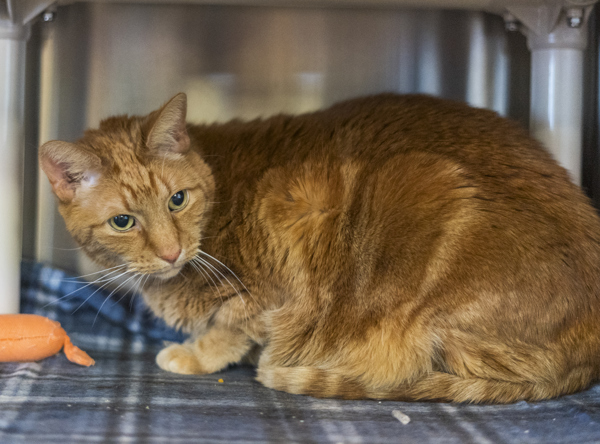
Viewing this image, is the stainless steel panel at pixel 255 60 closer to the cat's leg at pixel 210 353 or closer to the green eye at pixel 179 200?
the green eye at pixel 179 200

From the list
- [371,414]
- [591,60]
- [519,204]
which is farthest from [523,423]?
[591,60]

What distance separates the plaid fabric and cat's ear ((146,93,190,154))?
692 mm

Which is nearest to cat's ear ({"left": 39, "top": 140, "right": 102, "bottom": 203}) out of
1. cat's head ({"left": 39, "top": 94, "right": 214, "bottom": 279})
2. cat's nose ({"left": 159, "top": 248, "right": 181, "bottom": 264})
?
cat's head ({"left": 39, "top": 94, "right": 214, "bottom": 279})

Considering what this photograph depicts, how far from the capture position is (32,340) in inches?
70.3

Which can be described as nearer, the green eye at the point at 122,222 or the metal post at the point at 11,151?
the green eye at the point at 122,222

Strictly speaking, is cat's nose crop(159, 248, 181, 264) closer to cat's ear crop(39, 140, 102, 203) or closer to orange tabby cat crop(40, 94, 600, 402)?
orange tabby cat crop(40, 94, 600, 402)

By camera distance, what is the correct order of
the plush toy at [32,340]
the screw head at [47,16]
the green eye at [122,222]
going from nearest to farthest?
1. the green eye at [122,222]
2. the plush toy at [32,340]
3. the screw head at [47,16]

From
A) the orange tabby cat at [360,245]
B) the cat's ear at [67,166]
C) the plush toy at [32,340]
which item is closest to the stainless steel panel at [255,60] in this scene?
the orange tabby cat at [360,245]

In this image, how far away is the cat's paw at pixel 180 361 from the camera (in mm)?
1841

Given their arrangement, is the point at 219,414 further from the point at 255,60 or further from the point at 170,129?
the point at 255,60

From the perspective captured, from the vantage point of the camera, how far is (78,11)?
2.29 meters

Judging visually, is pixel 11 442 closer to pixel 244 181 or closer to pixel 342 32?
pixel 244 181

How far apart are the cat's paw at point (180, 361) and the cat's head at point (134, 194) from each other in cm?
30

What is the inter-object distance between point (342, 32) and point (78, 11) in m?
1.04
